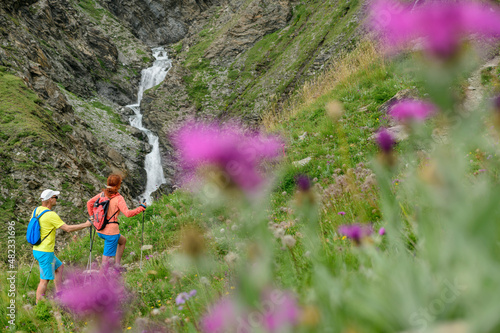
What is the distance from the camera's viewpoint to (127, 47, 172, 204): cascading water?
27375 mm

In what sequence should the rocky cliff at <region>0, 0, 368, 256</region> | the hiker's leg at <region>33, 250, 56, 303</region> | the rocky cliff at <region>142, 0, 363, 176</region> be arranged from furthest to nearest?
the rocky cliff at <region>142, 0, 363, 176</region>, the rocky cliff at <region>0, 0, 368, 256</region>, the hiker's leg at <region>33, 250, 56, 303</region>

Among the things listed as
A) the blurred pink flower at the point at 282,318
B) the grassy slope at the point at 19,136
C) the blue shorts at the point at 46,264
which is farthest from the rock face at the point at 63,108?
the blurred pink flower at the point at 282,318

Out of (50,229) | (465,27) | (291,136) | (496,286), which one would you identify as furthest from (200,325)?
(291,136)

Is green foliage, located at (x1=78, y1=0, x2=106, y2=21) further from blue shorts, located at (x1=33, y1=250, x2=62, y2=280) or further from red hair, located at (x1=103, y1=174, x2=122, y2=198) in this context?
blue shorts, located at (x1=33, y1=250, x2=62, y2=280)

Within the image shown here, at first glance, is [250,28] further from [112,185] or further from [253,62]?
[112,185]

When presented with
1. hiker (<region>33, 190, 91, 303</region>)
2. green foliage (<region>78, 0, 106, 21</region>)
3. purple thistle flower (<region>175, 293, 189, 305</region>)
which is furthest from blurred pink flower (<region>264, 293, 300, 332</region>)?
green foliage (<region>78, 0, 106, 21</region>)

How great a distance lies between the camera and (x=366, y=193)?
291 cm

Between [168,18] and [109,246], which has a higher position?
[168,18]

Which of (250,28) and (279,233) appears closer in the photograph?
(279,233)

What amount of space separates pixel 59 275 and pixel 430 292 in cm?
624

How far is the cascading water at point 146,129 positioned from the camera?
2738 centimetres

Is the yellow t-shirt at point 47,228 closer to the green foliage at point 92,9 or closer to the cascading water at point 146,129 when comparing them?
the cascading water at point 146,129

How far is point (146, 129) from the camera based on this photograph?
3447 cm

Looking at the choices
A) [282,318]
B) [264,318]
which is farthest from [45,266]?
[282,318]
